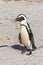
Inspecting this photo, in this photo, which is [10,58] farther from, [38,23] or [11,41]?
[38,23]

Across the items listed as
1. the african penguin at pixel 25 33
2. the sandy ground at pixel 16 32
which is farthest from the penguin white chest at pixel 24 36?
the sandy ground at pixel 16 32

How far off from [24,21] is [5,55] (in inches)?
39.7

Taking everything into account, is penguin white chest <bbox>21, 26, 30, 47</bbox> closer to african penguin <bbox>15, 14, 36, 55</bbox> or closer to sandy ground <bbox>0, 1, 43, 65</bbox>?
african penguin <bbox>15, 14, 36, 55</bbox>

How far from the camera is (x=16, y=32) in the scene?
1380 centimetres

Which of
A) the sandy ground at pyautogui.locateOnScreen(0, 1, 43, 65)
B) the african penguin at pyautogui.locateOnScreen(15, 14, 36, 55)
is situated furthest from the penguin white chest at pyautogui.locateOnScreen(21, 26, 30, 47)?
the sandy ground at pyautogui.locateOnScreen(0, 1, 43, 65)

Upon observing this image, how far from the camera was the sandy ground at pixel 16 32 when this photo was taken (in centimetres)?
912

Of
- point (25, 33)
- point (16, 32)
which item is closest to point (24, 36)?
point (25, 33)

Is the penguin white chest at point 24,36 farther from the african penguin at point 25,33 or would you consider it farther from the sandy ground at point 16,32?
Answer: the sandy ground at point 16,32

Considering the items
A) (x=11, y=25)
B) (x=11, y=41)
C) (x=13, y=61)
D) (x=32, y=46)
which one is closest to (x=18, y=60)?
(x=13, y=61)

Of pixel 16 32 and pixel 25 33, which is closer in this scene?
pixel 25 33

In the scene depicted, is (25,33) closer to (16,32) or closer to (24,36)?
(24,36)

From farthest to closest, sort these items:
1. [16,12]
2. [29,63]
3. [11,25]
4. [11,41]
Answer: [16,12]
[11,25]
[11,41]
[29,63]

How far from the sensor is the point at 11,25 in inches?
588

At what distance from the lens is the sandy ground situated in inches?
359
